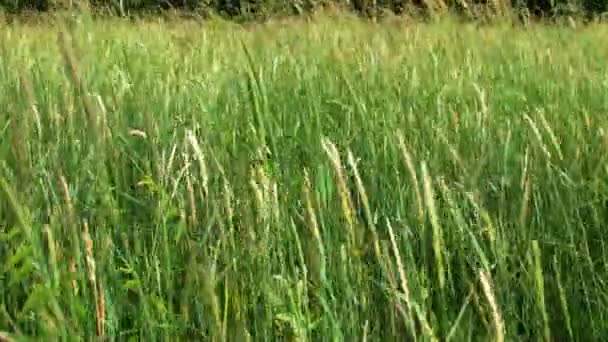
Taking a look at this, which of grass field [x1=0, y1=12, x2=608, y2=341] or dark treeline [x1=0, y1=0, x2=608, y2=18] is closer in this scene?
grass field [x1=0, y1=12, x2=608, y2=341]

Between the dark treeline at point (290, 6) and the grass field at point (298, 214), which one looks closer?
the grass field at point (298, 214)

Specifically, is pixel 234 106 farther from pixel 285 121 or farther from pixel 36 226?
pixel 36 226

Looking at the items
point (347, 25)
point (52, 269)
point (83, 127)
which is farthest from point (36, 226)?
point (347, 25)

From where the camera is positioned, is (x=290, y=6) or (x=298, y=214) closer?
(x=298, y=214)

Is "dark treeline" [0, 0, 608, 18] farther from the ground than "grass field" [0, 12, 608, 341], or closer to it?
farther from the ground

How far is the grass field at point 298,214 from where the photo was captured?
90 cm

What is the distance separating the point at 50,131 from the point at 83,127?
0.63 feet

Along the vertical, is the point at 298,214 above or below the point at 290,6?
below

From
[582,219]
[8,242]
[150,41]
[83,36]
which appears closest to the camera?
[8,242]

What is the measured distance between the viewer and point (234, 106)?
6.26 ft

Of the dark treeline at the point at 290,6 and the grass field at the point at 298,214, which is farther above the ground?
the dark treeline at the point at 290,6

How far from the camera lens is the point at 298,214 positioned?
108 centimetres

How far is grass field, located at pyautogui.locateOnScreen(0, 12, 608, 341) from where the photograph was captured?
90 cm

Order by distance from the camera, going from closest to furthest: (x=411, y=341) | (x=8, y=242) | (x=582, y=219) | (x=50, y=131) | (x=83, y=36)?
1. (x=411, y=341)
2. (x=8, y=242)
3. (x=582, y=219)
4. (x=50, y=131)
5. (x=83, y=36)
